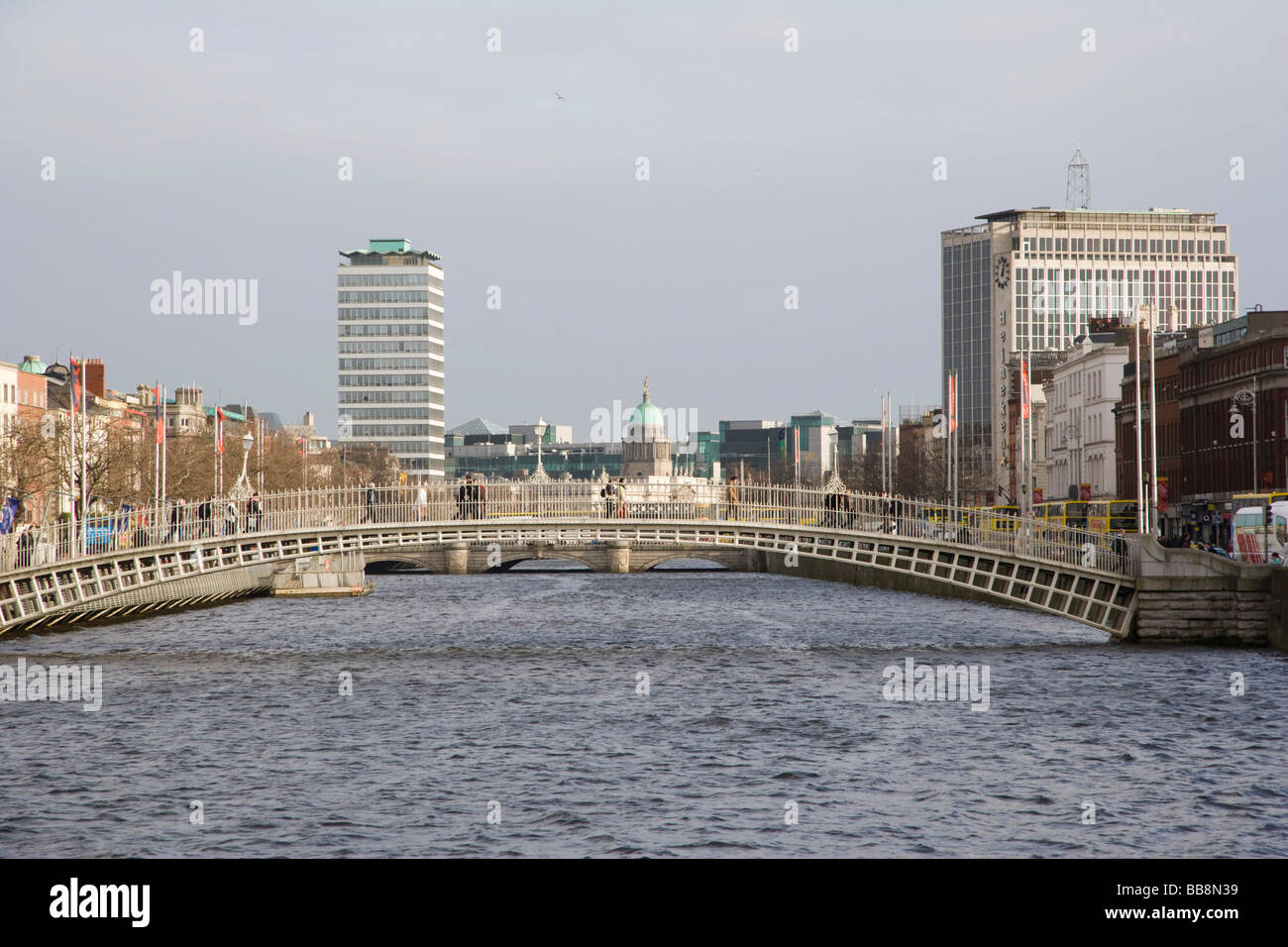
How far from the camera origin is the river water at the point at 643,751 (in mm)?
23859

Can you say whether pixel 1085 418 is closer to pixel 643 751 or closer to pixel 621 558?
pixel 621 558

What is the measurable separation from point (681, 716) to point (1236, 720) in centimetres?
1085

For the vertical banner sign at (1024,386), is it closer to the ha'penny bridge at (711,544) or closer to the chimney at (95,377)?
the ha'penny bridge at (711,544)

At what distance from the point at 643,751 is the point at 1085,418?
94126mm

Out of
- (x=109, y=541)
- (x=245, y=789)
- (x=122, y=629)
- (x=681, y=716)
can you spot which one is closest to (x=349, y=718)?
(x=681, y=716)

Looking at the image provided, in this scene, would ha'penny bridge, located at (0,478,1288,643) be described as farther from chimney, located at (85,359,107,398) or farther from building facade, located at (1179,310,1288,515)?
chimney, located at (85,359,107,398)

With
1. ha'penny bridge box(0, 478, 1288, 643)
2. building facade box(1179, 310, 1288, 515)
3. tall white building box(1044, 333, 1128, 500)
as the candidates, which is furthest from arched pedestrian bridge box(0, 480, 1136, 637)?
tall white building box(1044, 333, 1128, 500)

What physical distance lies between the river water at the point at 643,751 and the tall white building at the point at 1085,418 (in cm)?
Answer: 5939

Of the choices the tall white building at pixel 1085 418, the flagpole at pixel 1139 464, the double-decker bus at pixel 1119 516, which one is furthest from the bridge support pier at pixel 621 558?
the flagpole at pixel 1139 464

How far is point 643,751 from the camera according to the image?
31859 millimetres

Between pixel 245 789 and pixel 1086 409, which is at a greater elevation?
pixel 1086 409

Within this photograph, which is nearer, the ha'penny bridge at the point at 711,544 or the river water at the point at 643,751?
the river water at the point at 643,751

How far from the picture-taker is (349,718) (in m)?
36.9
